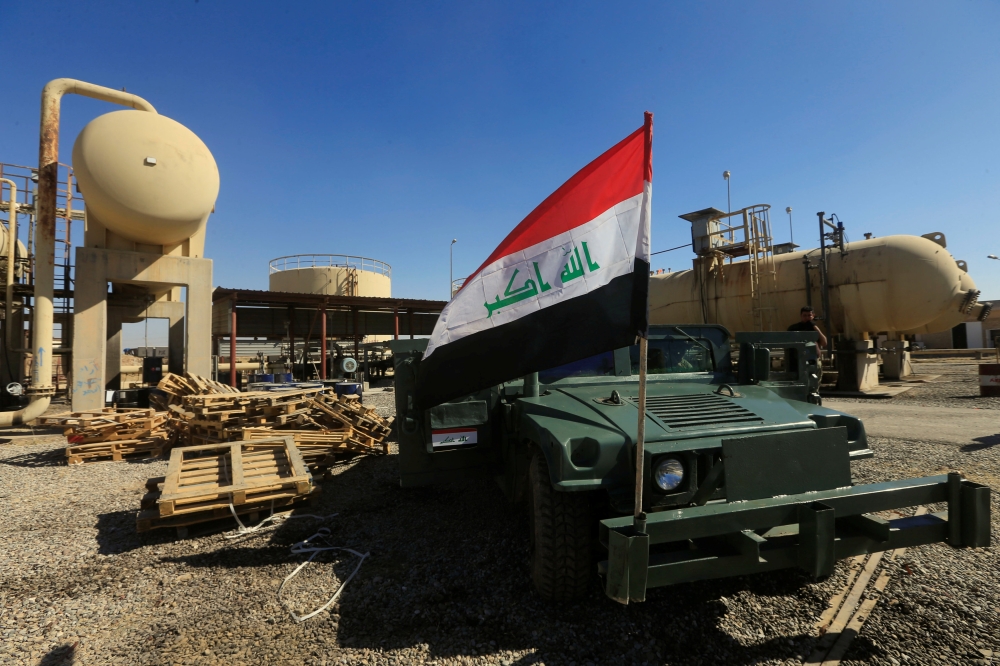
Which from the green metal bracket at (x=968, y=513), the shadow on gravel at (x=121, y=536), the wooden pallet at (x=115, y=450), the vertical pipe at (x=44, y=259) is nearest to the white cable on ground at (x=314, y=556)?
the shadow on gravel at (x=121, y=536)

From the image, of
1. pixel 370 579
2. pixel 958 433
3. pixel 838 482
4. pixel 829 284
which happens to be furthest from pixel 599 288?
pixel 829 284

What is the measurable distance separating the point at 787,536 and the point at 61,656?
13.1ft

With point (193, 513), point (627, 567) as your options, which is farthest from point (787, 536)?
point (193, 513)

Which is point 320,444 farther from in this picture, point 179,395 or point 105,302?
point 105,302

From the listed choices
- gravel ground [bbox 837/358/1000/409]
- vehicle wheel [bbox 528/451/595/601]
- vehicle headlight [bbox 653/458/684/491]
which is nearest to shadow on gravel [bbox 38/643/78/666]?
vehicle wheel [bbox 528/451/595/601]

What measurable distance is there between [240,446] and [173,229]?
8568 mm

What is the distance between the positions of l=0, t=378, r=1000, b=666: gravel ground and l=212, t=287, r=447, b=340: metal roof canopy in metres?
12.4

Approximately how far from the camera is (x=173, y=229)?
12.0m

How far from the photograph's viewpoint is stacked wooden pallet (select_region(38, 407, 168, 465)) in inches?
319

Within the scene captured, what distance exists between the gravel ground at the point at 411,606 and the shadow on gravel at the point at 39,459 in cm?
397

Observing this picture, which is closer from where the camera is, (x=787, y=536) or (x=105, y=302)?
(x=787, y=536)

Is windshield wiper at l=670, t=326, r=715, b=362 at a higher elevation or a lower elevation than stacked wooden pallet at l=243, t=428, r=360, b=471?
higher

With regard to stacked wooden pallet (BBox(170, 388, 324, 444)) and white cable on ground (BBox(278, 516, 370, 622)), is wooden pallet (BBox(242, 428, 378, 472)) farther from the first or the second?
white cable on ground (BBox(278, 516, 370, 622))

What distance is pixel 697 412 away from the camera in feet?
11.2
